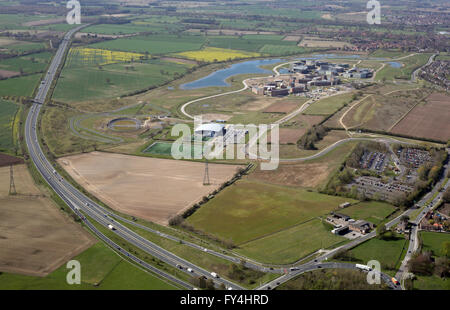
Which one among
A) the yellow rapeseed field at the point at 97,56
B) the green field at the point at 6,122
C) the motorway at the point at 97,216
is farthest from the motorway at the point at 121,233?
the yellow rapeseed field at the point at 97,56

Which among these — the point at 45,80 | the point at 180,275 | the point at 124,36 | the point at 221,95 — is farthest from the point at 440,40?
the point at 180,275

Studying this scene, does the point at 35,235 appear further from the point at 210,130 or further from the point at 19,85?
the point at 19,85

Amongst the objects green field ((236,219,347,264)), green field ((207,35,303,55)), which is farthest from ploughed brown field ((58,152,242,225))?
green field ((207,35,303,55))

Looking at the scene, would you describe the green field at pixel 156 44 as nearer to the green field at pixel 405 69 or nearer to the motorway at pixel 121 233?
the green field at pixel 405 69

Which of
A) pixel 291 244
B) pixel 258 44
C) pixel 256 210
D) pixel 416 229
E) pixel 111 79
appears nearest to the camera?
pixel 291 244

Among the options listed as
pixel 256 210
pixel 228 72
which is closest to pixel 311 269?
pixel 256 210

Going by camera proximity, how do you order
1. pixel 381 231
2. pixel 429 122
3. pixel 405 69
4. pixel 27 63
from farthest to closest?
pixel 405 69 → pixel 27 63 → pixel 429 122 → pixel 381 231
